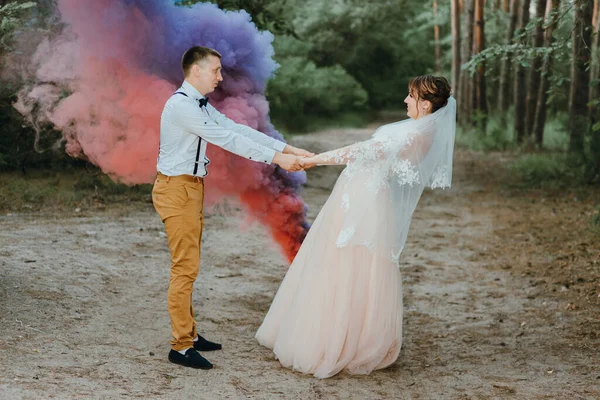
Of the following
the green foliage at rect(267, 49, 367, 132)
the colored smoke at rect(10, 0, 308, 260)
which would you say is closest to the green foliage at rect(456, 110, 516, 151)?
the green foliage at rect(267, 49, 367, 132)

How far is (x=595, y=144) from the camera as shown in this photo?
13617 millimetres

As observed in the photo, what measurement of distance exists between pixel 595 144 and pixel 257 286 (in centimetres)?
846

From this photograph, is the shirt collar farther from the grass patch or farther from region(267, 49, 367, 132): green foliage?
region(267, 49, 367, 132): green foliage

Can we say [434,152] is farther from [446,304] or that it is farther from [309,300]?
[446,304]

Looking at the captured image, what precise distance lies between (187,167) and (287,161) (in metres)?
0.78

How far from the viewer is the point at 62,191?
10.9 m

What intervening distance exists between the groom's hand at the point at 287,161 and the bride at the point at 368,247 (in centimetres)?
20

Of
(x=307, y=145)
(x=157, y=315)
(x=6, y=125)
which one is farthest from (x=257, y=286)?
(x=307, y=145)

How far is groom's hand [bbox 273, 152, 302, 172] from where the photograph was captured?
17.7ft

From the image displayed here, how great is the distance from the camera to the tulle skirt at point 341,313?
17.2 ft

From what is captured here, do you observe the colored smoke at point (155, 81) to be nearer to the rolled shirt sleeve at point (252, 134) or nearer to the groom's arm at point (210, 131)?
the rolled shirt sleeve at point (252, 134)

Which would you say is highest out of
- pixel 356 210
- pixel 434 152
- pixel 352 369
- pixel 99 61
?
pixel 99 61

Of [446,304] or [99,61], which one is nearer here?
[99,61]

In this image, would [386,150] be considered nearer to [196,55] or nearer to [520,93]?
[196,55]
